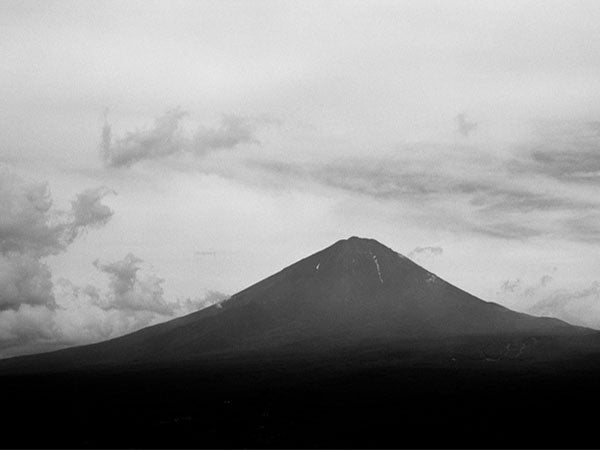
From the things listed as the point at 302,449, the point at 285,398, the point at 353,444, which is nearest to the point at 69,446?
the point at 302,449

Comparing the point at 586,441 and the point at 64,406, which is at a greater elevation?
the point at 64,406

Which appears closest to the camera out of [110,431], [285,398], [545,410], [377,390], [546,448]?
[546,448]

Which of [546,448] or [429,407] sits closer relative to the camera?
[546,448]

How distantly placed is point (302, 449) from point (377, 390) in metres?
80.0

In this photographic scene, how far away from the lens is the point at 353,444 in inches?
4953

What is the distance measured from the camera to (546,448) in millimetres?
119875

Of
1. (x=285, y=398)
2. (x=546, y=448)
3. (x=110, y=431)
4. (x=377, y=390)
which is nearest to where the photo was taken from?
(x=546, y=448)

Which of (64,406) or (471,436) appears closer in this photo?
(471,436)

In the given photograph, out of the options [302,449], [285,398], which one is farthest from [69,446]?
[285,398]

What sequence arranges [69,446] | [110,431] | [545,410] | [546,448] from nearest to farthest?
[546,448], [69,446], [110,431], [545,410]

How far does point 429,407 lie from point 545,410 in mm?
29234

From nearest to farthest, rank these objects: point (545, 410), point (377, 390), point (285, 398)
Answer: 1. point (545, 410)
2. point (285, 398)
3. point (377, 390)

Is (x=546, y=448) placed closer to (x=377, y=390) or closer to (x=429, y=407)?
(x=429, y=407)

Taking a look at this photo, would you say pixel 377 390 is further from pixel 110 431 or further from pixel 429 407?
pixel 110 431
